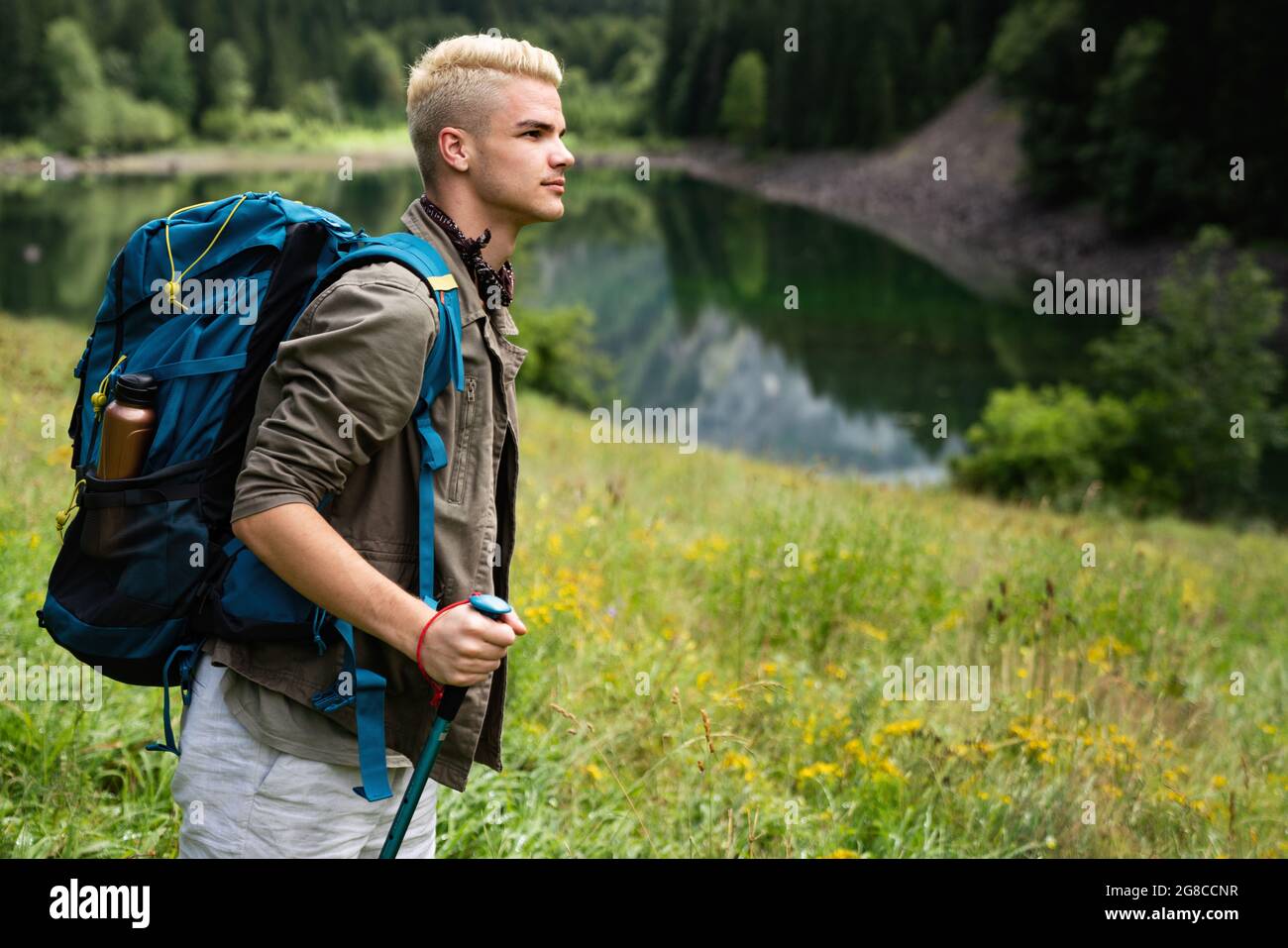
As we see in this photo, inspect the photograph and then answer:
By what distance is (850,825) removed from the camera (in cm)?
388

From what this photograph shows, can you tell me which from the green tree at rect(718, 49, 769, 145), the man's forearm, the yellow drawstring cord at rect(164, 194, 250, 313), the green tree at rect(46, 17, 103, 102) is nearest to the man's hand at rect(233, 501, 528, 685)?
the man's forearm

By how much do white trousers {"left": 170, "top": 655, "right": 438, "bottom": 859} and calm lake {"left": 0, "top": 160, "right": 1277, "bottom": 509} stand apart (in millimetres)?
12322

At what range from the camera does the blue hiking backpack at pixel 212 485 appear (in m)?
A: 1.96

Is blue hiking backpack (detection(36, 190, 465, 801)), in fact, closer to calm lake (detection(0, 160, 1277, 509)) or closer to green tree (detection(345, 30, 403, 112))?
calm lake (detection(0, 160, 1277, 509))

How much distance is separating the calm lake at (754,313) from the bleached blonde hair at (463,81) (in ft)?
39.8

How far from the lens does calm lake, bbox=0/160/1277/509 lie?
1073 inches

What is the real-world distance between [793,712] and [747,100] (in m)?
95.8

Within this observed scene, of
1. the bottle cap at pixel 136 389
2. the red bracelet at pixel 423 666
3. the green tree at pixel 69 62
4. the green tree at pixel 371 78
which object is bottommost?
the red bracelet at pixel 423 666

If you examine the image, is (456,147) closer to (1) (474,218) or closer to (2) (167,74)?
(1) (474,218)

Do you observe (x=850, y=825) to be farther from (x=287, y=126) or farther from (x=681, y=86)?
(x=681, y=86)

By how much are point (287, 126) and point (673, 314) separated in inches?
2509

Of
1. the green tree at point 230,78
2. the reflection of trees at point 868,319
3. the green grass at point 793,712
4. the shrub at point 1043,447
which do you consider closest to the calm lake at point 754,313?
the reflection of trees at point 868,319

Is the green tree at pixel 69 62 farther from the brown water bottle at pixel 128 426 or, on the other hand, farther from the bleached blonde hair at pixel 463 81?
the brown water bottle at pixel 128 426
